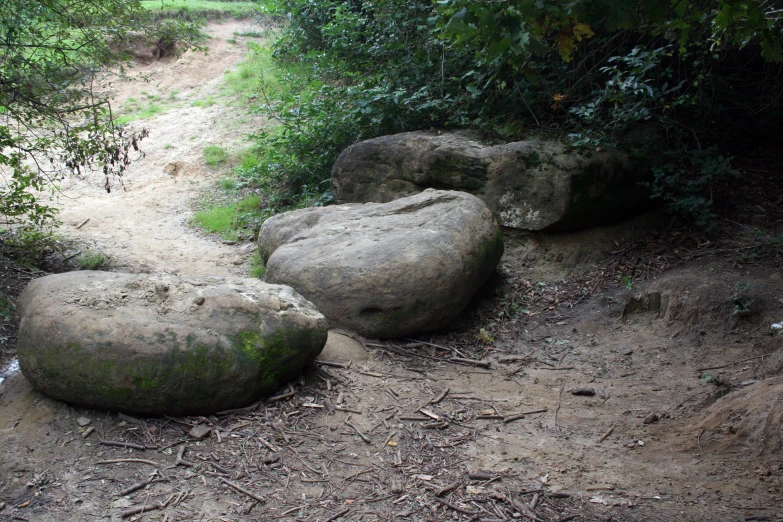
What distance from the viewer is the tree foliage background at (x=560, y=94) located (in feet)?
19.9

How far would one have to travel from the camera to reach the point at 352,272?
5113 millimetres

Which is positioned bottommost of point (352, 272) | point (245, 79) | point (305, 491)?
point (305, 491)

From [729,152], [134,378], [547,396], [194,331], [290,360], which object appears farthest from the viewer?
[729,152]

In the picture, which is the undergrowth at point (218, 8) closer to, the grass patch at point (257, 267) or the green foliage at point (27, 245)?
the green foliage at point (27, 245)

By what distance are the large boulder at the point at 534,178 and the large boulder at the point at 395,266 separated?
0.73 metres

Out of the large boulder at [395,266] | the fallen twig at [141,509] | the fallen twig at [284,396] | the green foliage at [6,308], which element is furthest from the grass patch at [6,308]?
the fallen twig at [141,509]

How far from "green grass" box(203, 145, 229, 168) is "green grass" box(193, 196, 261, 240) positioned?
6.43ft

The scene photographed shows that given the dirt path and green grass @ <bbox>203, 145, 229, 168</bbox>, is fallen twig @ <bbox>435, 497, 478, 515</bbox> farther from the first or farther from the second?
green grass @ <bbox>203, 145, 229, 168</bbox>

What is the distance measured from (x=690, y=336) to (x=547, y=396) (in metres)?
1.49

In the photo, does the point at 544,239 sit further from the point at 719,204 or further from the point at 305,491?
the point at 305,491

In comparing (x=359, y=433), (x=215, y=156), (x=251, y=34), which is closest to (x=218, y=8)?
(x=251, y=34)

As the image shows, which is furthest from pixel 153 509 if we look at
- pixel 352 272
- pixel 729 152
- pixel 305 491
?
pixel 729 152

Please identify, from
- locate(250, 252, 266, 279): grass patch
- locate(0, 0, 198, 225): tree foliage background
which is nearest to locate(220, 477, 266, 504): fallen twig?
locate(250, 252, 266, 279): grass patch

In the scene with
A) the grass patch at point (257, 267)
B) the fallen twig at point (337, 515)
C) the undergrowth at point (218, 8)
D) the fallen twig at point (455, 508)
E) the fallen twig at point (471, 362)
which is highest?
the undergrowth at point (218, 8)
